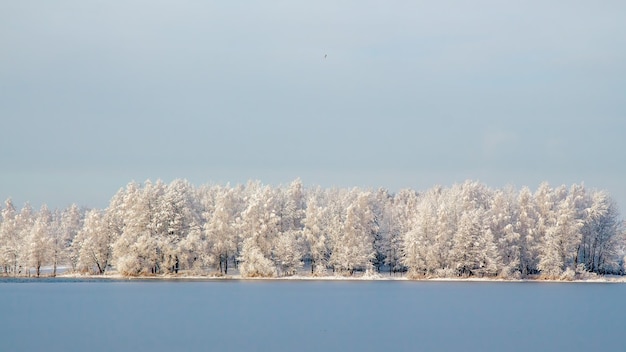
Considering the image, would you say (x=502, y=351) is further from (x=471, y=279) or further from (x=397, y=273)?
(x=397, y=273)

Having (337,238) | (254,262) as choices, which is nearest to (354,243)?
(337,238)

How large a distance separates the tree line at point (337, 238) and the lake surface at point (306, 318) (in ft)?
50.8

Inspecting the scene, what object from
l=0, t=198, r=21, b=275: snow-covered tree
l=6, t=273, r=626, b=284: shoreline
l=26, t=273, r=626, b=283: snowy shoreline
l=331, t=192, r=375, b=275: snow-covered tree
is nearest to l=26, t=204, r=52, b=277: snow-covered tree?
l=6, t=273, r=626, b=284: shoreline

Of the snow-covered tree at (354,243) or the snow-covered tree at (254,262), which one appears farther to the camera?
the snow-covered tree at (354,243)

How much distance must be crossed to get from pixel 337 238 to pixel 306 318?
51196 millimetres

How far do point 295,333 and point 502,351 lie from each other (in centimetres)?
1257

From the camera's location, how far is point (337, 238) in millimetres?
104688

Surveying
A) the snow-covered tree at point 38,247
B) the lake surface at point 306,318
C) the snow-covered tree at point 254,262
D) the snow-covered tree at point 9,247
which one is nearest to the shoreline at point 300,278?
the snow-covered tree at point 254,262

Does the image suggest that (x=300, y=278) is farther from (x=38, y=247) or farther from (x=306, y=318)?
(x=306, y=318)

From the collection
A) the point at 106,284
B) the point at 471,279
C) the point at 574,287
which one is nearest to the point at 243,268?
the point at 106,284

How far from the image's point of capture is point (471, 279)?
337 feet

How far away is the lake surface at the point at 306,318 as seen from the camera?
41.4 metres

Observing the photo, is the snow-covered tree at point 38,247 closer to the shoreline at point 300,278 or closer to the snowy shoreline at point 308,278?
the shoreline at point 300,278

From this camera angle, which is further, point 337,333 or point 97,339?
point 337,333
